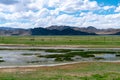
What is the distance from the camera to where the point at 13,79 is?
23078 mm

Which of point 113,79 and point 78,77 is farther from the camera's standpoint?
point 78,77

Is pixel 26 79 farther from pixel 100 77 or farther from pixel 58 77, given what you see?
pixel 100 77

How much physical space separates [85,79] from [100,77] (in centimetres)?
167

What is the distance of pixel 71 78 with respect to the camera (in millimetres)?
24047

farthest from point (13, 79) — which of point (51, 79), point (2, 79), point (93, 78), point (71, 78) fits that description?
point (93, 78)

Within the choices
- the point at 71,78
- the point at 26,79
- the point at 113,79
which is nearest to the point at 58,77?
the point at 71,78

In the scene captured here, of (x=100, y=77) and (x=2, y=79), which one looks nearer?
(x=2, y=79)

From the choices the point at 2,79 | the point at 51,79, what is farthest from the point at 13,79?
the point at 51,79

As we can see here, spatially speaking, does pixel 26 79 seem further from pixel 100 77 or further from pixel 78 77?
pixel 100 77

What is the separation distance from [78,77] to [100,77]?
1.76 metres

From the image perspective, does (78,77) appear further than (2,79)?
Yes

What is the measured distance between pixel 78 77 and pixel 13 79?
5223mm

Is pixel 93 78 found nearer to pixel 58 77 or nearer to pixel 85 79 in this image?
pixel 85 79

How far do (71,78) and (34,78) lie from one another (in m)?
2.90
